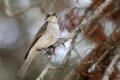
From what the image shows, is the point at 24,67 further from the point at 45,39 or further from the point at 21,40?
the point at 21,40

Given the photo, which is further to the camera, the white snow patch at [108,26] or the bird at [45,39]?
the white snow patch at [108,26]

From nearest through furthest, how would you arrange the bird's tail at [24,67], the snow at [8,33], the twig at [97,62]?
the bird's tail at [24,67], the twig at [97,62], the snow at [8,33]

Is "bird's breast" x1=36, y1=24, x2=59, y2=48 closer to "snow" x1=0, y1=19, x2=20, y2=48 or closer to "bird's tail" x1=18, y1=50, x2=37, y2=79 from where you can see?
"bird's tail" x1=18, y1=50, x2=37, y2=79

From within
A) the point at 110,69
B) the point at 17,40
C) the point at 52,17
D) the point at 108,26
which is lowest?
the point at 17,40

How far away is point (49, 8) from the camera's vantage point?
6.45 meters

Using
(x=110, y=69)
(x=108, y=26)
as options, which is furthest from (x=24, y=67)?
(x=108, y=26)

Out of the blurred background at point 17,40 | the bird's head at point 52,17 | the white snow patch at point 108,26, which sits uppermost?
the bird's head at point 52,17

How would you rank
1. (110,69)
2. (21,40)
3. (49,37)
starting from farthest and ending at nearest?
1. (21,40)
2. (49,37)
3. (110,69)

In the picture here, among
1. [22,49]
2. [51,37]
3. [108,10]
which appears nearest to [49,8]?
[51,37]

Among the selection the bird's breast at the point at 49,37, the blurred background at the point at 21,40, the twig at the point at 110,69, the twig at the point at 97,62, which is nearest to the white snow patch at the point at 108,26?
the blurred background at the point at 21,40

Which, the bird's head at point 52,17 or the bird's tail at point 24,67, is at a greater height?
the bird's head at point 52,17

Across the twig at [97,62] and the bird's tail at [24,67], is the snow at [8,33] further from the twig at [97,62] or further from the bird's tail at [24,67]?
the bird's tail at [24,67]

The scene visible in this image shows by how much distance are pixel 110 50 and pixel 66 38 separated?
5.75ft

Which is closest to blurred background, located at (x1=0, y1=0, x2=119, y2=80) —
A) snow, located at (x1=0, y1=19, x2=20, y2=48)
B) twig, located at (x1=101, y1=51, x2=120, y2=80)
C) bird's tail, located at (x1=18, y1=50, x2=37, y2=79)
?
snow, located at (x1=0, y1=19, x2=20, y2=48)
